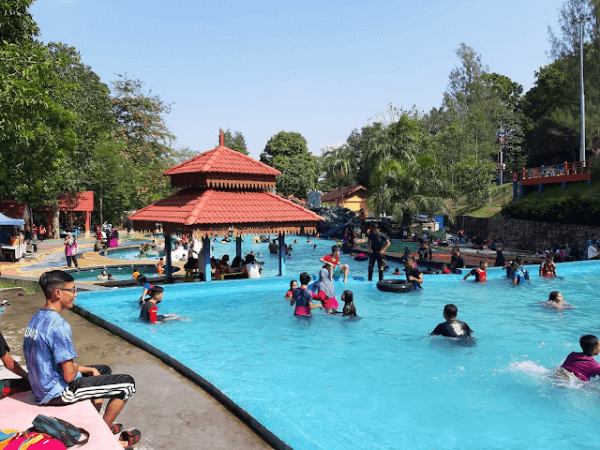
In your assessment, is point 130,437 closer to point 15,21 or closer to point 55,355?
point 55,355

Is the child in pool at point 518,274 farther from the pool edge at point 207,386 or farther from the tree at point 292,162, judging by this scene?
the tree at point 292,162

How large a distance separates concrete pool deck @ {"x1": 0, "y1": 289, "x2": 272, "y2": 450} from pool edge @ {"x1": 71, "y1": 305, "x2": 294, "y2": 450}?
8 centimetres

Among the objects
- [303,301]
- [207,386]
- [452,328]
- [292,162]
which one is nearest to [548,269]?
[452,328]

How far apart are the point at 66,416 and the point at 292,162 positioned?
7427cm

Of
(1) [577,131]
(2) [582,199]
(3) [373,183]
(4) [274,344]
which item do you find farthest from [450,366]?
(1) [577,131]

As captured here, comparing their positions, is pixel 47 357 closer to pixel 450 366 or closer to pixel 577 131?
pixel 450 366

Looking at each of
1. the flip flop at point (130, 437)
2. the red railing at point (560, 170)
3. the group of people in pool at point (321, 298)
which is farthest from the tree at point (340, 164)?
the flip flop at point (130, 437)

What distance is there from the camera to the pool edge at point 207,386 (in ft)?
19.8

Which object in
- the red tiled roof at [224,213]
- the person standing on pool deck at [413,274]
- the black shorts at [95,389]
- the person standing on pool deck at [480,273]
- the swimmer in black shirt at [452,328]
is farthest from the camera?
the person standing on pool deck at [480,273]

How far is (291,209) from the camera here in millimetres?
18828

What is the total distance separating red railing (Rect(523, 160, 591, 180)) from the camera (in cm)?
3431

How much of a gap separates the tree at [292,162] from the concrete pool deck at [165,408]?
64865mm

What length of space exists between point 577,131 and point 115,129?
1826 inches

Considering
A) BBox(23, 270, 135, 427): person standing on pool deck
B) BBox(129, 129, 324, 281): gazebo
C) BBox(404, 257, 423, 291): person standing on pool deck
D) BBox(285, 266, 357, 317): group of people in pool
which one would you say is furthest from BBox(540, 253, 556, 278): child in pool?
BBox(23, 270, 135, 427): person standing on pool deck
